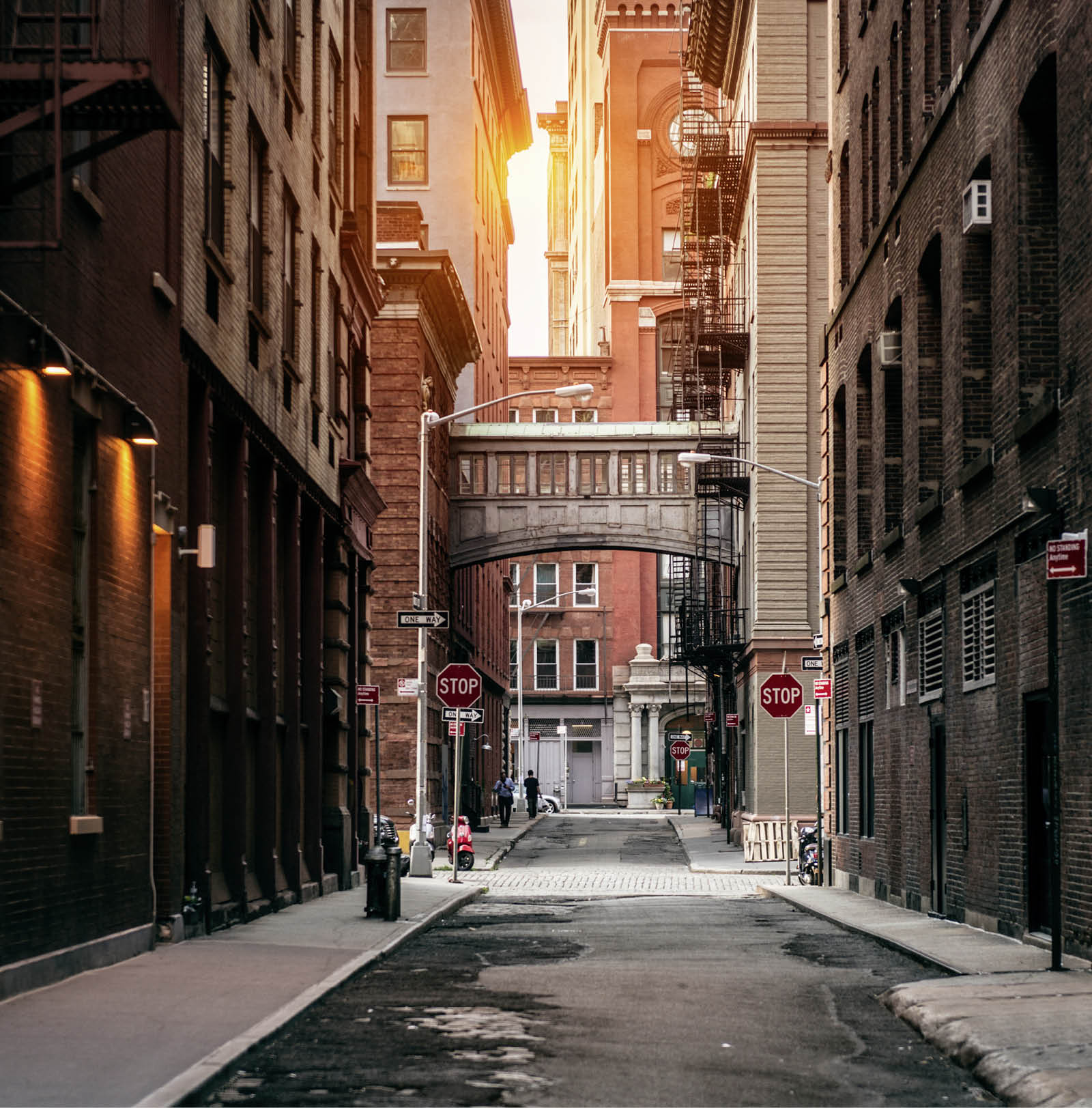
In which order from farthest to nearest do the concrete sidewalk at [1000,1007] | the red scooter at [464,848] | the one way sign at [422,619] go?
1. the red scooter at [464,848]
2. the one way sign at [422,619]
3. the concrete sidewalk at [1000,1007]

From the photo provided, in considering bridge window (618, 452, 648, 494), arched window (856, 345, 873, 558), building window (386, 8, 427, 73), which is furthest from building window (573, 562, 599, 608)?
arched window (856, 345, 873, 558)

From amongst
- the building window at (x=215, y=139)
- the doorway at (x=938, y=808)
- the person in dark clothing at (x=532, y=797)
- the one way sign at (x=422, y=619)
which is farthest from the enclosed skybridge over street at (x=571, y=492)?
the building window at (x=215, y=139)

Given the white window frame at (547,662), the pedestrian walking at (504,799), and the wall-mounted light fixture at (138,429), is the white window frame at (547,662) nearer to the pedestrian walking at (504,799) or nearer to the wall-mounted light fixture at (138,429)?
the pedestrian walking at (504,799)

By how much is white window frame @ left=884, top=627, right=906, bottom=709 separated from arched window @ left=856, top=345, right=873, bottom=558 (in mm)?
3350

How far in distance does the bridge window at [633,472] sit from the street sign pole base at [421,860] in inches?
960

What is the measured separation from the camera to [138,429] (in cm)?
1673

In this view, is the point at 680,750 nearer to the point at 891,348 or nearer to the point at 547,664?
the point at 547,664

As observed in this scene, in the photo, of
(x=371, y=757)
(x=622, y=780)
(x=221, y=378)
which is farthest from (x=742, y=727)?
(x=622, y=780)

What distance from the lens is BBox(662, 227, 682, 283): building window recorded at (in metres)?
89.1

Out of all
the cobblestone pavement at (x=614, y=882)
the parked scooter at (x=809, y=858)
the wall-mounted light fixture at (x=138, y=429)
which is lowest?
the cobblestone pavement at (x=614, y=882)

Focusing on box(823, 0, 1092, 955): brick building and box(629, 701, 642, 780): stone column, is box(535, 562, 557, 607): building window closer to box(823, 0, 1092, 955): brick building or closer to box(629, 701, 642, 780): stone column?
box(629, 701, 642, 780): stone column

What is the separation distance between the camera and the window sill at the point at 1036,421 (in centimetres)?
1698

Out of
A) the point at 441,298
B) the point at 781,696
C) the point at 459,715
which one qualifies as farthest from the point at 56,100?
the point at 441,298

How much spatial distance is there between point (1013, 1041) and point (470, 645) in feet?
174
